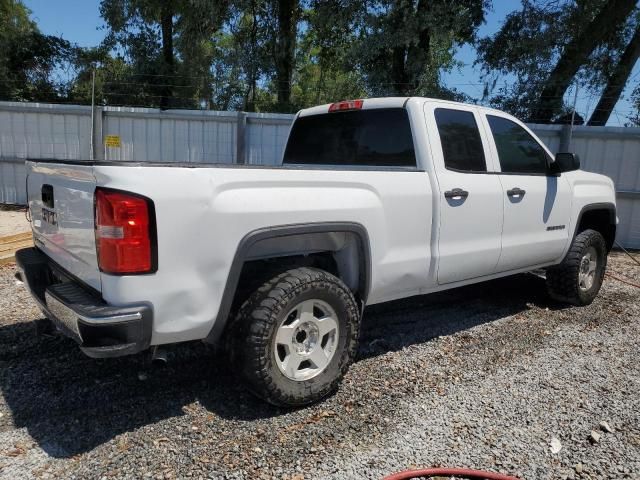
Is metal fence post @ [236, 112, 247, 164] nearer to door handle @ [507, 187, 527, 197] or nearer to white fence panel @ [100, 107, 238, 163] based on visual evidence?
white fence panel @ [100, 107, 238, 163]

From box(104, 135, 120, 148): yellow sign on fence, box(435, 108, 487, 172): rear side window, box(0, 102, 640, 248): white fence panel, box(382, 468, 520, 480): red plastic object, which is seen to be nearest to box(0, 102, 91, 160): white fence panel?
box(0, 102, 640, 248): white fence panel

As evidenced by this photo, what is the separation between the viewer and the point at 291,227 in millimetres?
2932

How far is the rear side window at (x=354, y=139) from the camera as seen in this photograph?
3924 millimetres

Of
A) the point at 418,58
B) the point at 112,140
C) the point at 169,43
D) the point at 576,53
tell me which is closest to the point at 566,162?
the point at 418,58

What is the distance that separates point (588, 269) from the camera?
553cm

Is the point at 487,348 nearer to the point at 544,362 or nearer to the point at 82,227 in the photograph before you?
the point at 544,362

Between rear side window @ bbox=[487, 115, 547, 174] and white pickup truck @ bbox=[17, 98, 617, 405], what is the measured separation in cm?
2

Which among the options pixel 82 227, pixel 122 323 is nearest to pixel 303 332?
pixel 122 323

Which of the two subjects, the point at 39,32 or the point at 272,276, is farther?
the point at 39,32

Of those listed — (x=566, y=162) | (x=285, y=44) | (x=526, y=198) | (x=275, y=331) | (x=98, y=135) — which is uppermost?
(x=285, y=44)

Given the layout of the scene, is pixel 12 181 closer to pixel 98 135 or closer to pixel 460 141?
pixel 98 135

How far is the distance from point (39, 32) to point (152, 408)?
21.4 m

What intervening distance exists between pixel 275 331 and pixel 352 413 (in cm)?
71

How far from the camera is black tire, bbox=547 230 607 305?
17.1ft
